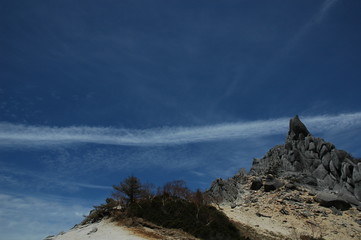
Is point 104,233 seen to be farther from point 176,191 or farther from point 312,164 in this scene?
point 312,164

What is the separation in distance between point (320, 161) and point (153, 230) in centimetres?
3760

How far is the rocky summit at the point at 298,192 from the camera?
97.5ft

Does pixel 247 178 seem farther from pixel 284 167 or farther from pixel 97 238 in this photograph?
pixel 97 238

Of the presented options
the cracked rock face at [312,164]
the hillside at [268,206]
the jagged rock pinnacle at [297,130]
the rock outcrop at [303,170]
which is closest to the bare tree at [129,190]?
the hillside at [268,206]

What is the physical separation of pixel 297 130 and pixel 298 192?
61.0ft

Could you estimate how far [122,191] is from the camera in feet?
84.0

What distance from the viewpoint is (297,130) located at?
54438mm

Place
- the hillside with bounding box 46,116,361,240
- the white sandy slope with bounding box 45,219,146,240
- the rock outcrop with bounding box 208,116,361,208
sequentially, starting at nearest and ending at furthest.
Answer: the white sandy slope with bounding box 45,219,146,240
the hillside with bounding box 46,116,361,240
the rock outcrop with bounding box 208,116,361,208

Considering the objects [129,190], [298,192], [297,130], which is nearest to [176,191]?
[129,190]

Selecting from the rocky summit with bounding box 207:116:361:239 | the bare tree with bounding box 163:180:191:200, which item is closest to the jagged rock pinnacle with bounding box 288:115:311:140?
the rocky summit with bounding box 207:116:361:239

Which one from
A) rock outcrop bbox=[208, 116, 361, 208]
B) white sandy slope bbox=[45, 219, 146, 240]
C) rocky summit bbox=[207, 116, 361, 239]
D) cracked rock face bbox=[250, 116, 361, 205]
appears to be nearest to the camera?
white sandy slope bbox=[45, 219, 146, 240]

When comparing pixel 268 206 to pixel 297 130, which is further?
pixel 297 130

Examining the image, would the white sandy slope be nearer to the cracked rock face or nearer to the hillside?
the hillside

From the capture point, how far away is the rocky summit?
97.5 ft
